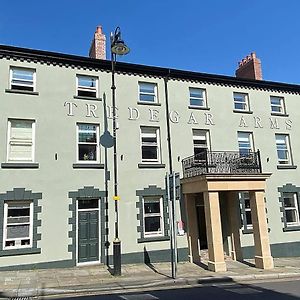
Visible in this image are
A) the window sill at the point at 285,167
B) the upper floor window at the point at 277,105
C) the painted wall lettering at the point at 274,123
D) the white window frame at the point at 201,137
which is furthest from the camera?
the upper floor window at the point at 277,105

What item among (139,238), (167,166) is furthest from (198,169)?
(139,238)

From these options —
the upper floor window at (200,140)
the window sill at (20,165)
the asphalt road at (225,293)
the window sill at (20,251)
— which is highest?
the upper floor window at (200,140)

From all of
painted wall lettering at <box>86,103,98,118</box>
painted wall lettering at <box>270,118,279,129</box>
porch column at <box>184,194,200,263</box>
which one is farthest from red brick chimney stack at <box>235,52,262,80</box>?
painted wall lettering at <box>86,103,98,118</box>

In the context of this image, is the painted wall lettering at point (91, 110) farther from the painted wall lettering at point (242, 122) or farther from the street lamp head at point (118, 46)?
the painted wall lettering at point (242, 122)

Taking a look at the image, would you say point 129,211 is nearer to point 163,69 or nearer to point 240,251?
point 240,251

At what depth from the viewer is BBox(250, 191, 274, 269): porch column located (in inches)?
558

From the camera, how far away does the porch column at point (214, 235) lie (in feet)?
44.1

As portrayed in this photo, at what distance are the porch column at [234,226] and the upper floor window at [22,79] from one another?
418 inches

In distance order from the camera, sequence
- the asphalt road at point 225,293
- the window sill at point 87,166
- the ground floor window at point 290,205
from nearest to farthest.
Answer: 1. the asphalt road at point 225,293
2. the window sill at point 87,166
3. the ground floor window at point 290,205

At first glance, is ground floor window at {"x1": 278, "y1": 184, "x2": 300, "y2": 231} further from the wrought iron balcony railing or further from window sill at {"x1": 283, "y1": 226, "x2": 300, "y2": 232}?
the wrought iron balcony railing

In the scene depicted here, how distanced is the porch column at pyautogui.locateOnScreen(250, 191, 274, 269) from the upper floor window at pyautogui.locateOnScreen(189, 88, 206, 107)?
18.5ft

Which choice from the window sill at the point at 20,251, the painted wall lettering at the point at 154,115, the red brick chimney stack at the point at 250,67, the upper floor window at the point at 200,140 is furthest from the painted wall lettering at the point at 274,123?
the window sill at the point at 20,251

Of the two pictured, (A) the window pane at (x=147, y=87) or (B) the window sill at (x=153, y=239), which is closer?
(B) the window sill at (x=153, y=239)

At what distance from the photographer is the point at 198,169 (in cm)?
1558
